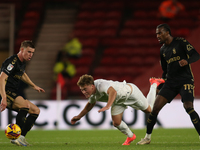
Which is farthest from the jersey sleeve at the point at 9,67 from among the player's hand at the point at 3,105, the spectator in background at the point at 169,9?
the spectator in background at the point at 169,9

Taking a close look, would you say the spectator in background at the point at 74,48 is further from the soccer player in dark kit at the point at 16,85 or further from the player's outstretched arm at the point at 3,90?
the player's outstretched arm at the point at 3,90

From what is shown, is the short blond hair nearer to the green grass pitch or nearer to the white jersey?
the white jersey

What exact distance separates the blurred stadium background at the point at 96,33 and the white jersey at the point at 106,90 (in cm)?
576

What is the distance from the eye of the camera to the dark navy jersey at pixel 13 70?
5.05m

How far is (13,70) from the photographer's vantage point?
5.12 metres

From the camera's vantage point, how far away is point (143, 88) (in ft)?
35.7

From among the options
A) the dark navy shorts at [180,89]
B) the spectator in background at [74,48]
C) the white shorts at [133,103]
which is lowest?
the white shorts at [133,103]

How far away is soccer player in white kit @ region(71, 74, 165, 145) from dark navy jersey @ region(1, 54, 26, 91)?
994mm

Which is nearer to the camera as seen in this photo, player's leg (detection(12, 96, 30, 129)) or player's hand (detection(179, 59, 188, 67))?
player's hand (detection(179, 59, 188, 67))

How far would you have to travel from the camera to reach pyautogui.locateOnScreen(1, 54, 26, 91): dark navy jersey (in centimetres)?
505

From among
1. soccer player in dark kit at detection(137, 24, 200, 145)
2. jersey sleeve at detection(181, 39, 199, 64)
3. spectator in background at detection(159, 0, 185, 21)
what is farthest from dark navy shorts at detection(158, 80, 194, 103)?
spectator in background at detection(159, 0, 185, 21)

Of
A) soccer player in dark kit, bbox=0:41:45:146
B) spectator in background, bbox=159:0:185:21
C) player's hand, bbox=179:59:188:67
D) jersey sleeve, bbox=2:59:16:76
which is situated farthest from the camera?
spectator in background, bbox=159:0:185:21

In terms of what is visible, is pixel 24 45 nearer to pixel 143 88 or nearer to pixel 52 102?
pixel 52 102

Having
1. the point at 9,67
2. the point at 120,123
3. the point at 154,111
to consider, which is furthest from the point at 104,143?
the point at 9,67
